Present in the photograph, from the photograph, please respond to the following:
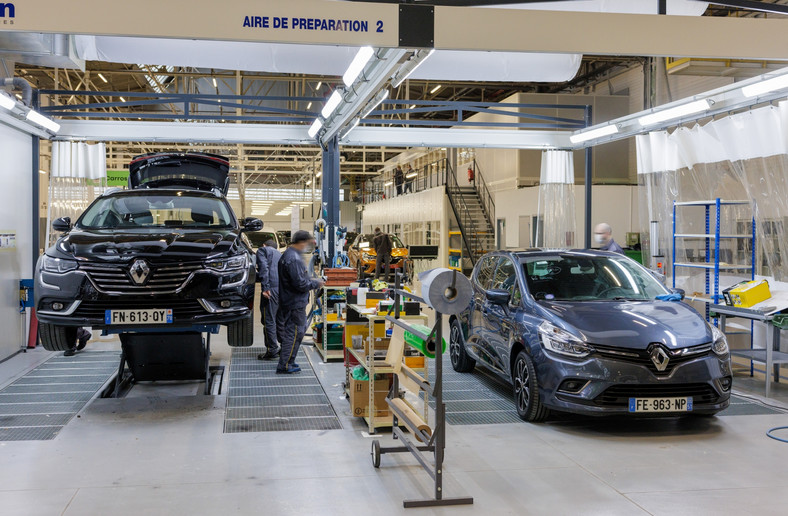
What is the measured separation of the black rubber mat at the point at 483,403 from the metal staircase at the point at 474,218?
1362cm

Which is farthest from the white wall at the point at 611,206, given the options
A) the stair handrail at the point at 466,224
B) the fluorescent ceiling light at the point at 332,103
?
the fluorescent ceiling light at the point at 332,103

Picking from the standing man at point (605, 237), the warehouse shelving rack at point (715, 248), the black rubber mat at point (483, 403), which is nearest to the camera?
the black rubber mat at point (483, 403)

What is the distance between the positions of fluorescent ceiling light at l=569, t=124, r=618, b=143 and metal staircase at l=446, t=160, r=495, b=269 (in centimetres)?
1066

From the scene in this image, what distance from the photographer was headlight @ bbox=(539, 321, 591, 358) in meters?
5.40

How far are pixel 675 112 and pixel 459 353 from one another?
3.65 metres

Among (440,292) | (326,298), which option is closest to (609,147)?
(326,298)

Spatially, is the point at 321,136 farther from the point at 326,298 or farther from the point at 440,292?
the point at 440,292

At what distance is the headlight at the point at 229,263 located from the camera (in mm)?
5891

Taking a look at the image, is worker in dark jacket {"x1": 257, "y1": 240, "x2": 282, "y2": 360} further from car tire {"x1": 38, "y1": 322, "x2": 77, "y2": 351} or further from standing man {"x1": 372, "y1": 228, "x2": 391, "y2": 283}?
standing man {"x1": 372, "y1": 228, "x2": 391, "y2": 283}

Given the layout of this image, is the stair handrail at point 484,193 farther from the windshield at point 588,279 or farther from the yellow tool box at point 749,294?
the windshield at point 588,279

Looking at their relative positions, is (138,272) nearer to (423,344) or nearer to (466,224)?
(423,344)

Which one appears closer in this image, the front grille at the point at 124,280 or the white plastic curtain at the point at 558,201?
the front grille at the point at 124,280

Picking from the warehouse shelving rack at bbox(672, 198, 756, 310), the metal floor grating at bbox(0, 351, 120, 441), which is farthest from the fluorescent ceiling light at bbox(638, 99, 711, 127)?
the metal floor grating at bbox(0, 351, 120, 441)

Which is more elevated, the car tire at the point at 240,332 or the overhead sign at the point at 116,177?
the overhead sign at the point at 116,177
